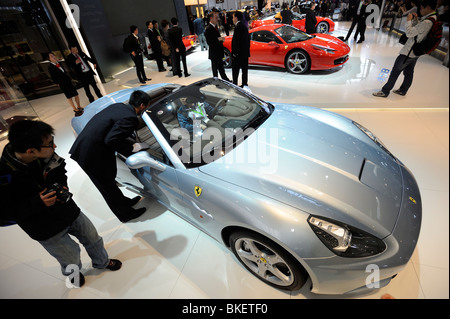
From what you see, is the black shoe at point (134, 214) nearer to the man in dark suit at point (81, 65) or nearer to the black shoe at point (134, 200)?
the black shoe at point (134, 200)

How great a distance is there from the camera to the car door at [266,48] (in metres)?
5.84

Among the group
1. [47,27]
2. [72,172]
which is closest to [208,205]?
[72,172]

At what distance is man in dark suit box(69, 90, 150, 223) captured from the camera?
1.98 metres

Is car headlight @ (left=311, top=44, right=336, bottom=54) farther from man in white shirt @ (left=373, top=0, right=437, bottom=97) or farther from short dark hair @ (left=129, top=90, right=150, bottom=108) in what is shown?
short dark hair @ (left=129, top=90, right=150, bottom=108)

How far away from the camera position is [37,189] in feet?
4.76

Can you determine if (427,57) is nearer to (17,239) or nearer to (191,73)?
(191,73)

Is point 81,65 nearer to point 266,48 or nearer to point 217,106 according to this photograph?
point 217,106

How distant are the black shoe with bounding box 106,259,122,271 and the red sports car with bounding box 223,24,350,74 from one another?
587cm

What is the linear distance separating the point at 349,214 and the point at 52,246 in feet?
7.09

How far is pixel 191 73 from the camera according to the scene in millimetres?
7555

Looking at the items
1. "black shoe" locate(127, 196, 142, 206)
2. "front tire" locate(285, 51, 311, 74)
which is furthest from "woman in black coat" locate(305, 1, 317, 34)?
"black shoe" locate(127, 196, 142, 206)

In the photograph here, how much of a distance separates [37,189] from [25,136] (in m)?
0.36

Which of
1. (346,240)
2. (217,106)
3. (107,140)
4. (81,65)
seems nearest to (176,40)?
(81,65)

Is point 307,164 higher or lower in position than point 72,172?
higher
